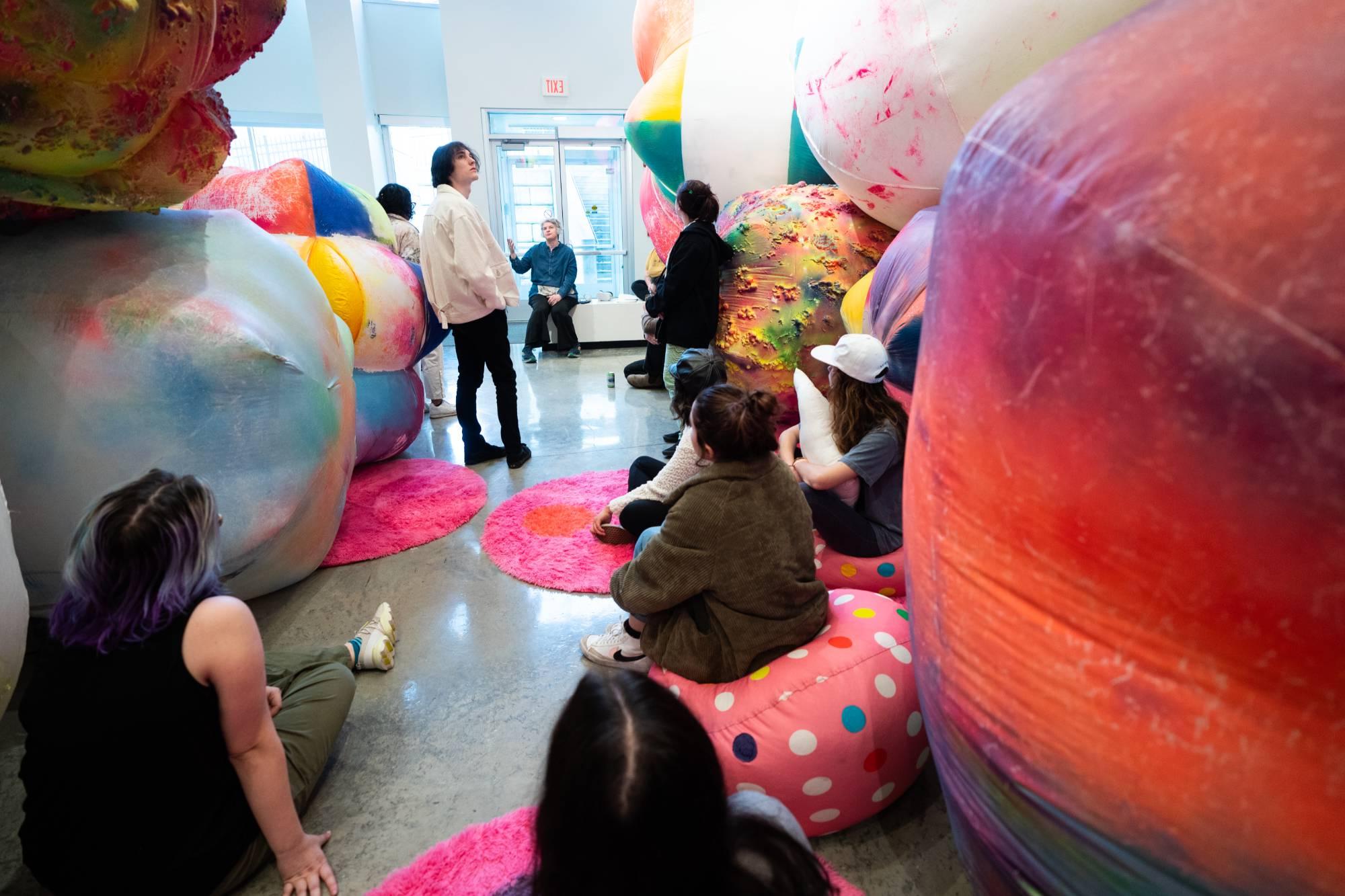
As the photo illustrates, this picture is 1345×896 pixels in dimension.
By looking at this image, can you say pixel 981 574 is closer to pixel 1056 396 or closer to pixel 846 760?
pixel 1056 396

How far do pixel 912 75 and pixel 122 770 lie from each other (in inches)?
93.4

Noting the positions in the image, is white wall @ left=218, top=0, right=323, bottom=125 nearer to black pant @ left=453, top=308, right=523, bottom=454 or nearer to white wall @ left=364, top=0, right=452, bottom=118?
white wall @ left=364, top=0, right=452, bottom=118

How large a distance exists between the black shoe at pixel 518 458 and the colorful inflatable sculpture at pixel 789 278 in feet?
4.04

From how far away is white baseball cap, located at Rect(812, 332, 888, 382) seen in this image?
2084 mm

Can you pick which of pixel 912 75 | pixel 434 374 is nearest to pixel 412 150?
pixel 434 374

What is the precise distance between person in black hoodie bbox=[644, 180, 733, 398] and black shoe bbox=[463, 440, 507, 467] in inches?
47.2

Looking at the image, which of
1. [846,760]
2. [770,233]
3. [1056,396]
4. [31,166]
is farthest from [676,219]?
[1056,396]

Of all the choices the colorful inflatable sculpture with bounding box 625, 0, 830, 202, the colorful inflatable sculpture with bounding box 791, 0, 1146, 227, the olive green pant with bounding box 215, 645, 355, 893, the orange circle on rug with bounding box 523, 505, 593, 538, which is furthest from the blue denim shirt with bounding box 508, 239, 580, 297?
the olive green pant with bounding box 215, 645, 355, 893

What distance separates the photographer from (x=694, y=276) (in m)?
3.17

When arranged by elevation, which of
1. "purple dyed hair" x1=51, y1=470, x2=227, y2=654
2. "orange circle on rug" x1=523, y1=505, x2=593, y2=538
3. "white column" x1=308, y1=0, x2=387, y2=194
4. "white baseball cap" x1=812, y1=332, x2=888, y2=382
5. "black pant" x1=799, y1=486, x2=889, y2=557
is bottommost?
"orange circle on rug" x1=523, y1=505, x2=593, y2=538

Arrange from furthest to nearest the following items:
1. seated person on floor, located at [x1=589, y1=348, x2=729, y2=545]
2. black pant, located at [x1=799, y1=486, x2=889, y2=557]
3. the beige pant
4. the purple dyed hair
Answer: the beige pant → seated person on floor, located at [x1=589, y1=348, x2=729, y2=545] → black pant, located at [x1=799, y1=486, x2=889, y2=557] → the purple dyed hair

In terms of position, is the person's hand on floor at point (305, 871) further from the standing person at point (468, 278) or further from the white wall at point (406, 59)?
the white wall at point (406, 59)

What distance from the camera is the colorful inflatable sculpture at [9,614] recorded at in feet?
4.48

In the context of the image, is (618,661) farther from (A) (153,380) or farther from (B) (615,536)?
(A) (153,380)
